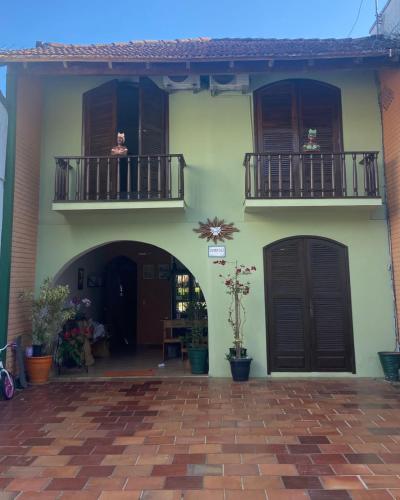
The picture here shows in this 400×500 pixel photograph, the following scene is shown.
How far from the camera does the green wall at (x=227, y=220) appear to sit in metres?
6.39

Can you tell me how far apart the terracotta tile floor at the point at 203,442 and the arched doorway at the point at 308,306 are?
0.61 meters

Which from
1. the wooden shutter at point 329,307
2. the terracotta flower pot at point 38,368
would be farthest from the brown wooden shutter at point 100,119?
the wooden shutter at point 329,307

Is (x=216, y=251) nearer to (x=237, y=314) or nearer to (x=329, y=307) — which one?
(x=237, y=314)

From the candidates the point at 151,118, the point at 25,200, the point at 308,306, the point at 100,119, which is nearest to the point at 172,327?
the point at 308,306

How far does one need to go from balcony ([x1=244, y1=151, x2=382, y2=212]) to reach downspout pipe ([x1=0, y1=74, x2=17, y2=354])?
12.2 ft

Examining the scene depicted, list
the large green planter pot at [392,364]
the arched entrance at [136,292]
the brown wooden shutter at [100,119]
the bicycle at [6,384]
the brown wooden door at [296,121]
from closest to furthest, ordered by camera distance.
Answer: the bicycle at [6,384] → the large green planter pot at [392,364] → the brown wooden door at [296,121] → the brown wooden shutter at [100,119] → the arched entrance at [136,292]

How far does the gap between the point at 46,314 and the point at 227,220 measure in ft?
11.2

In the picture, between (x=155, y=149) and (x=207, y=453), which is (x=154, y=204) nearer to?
(x=155, y=149)

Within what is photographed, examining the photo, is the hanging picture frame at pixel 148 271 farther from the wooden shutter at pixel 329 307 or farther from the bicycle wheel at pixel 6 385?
the bicycle wheel at pixel 6 385

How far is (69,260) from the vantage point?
6.70 meters

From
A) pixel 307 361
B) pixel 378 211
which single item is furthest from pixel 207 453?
pixel 378 211

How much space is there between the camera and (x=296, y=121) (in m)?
6.77

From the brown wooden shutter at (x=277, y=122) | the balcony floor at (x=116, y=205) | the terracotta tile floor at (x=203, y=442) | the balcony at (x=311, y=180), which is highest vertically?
the brown wooden shutter at (x=277, y=122)

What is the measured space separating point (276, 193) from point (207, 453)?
442 centimetres
